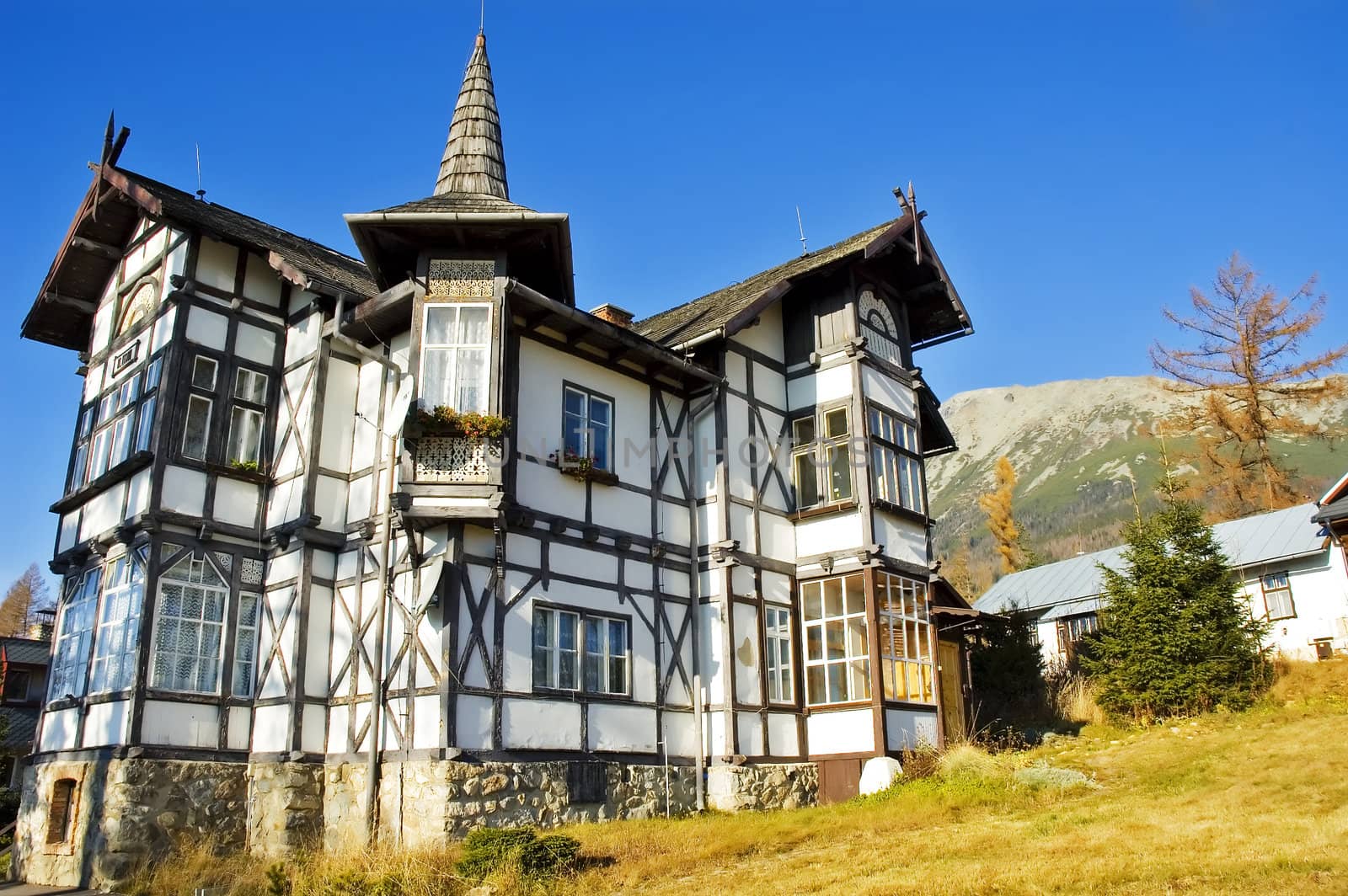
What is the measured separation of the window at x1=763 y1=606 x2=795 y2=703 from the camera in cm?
1941

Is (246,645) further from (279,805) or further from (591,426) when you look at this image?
(591,426)

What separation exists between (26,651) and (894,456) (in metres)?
29.7

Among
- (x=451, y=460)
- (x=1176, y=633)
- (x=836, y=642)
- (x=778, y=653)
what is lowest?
(x=778, y=653)

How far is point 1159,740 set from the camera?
20250mm

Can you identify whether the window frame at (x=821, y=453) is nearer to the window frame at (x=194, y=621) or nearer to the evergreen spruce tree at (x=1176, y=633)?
the evergreen spruce tree at (x=1176, y=633)

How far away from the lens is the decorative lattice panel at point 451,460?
1581cm

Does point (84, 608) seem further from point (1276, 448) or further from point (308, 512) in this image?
point (1276, 448)

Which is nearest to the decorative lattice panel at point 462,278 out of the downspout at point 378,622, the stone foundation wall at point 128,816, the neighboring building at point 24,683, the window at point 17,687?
the downspout at point 378,622

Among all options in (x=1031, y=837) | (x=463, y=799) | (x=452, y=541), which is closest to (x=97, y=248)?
(x=452, y=541)

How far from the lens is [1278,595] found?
109 feet

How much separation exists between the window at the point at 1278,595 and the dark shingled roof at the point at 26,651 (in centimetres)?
3784

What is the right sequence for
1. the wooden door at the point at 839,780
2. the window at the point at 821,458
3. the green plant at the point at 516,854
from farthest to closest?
the window at the point at 821,458 < the wooden door at the point at 839,780 < the green plant at the point at 516,854

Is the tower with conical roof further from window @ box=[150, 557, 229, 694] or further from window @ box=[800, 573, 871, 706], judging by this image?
window @ box=[800, 573, 871, 706]

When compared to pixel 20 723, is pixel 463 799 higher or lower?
lower
